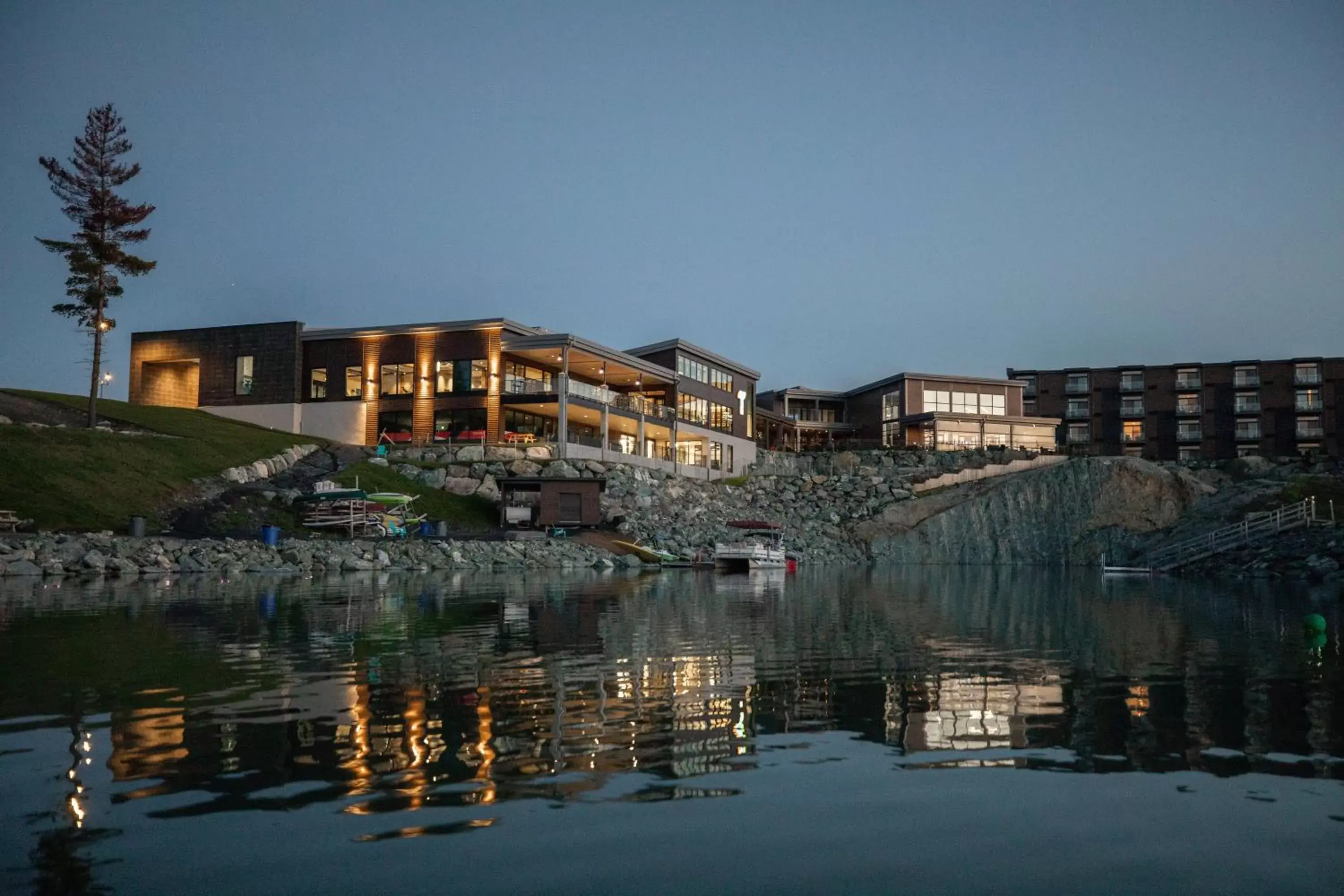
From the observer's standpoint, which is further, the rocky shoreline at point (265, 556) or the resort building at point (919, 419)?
the resort building at point (919, 419)

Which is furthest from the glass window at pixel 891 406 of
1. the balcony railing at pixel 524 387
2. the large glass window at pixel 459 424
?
the large glass window at pixel 459 424

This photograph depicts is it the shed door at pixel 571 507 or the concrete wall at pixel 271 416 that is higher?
the concrete wall at pixel 271 416

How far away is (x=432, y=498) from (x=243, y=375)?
2572cm

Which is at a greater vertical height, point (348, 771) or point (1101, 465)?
point (1101, 465)

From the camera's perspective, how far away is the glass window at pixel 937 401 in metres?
103

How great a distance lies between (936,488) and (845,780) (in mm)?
76157

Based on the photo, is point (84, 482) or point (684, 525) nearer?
point (84, 482)

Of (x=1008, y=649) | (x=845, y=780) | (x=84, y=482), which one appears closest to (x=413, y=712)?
(x=845, y=780)

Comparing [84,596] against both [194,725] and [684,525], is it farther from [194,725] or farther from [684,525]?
[684,525]

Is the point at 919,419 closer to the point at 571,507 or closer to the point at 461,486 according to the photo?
the point at 571,507

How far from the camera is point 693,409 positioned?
85.9 meters

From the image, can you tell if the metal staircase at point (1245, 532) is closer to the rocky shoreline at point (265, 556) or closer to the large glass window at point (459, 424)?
the rocky shoreline at point (265, 556)

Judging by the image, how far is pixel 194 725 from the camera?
10492 mm

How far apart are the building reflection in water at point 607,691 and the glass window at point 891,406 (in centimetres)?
7771
